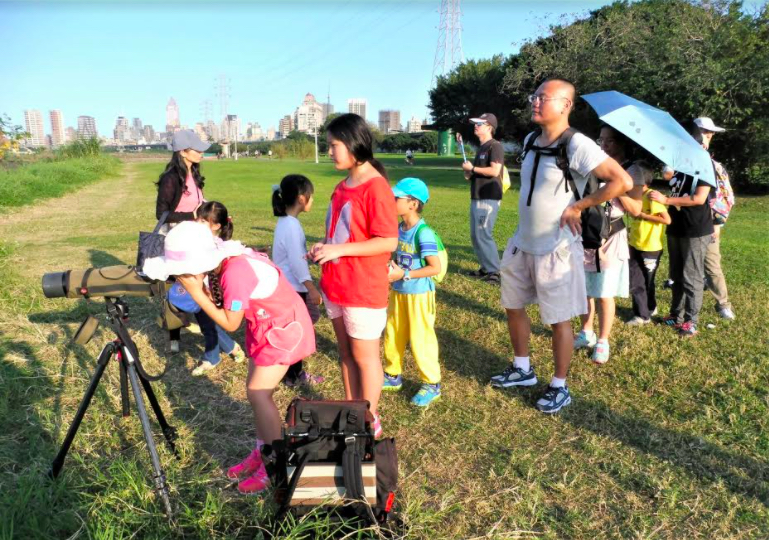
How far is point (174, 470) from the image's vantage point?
272 centimetres

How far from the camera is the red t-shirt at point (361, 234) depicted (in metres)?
2.64

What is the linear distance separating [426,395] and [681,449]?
152cm

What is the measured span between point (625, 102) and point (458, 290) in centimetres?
310

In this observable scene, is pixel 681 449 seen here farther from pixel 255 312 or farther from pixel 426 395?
pixel 255 312

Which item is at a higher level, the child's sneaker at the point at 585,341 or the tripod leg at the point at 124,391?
the tripod leg at the point at 124,391

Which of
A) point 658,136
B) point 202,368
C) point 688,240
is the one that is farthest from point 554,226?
point 202,368

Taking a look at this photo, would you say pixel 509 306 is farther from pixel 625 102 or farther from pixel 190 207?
pixel 190 207

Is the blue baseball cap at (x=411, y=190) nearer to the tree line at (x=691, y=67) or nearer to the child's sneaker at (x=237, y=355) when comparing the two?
the child's sneaker at (x=237, y=355)

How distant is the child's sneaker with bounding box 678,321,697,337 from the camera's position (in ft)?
15.0

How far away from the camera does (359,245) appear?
260 centimetres

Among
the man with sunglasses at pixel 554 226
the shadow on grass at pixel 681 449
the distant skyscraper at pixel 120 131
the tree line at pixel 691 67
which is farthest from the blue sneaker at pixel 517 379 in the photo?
the distant skyscraper at pixel 120 131

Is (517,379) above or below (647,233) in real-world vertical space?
below

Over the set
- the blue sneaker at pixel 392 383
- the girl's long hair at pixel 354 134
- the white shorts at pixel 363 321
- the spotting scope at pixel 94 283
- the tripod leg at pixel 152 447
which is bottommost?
the blue sneaker at pixel 392 383

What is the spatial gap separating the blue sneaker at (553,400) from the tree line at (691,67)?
40.8 ft
